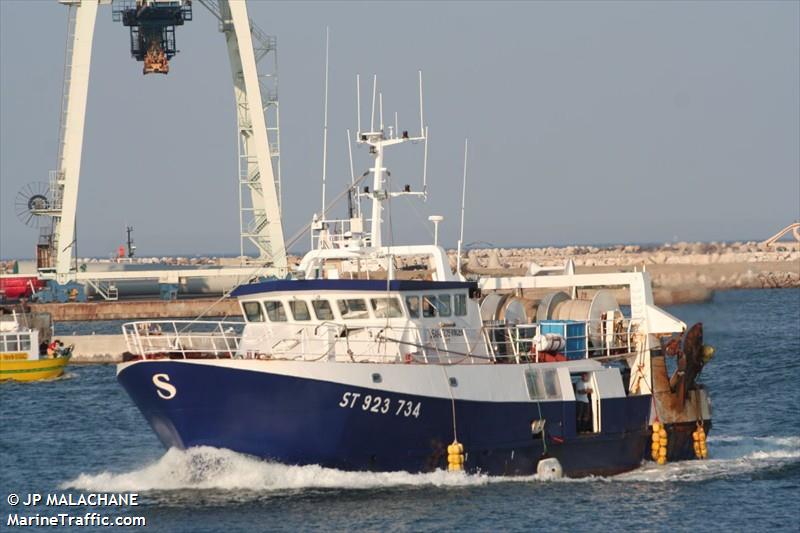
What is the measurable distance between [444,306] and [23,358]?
84.8 ft

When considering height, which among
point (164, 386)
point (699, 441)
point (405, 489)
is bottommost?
point (405, 489)

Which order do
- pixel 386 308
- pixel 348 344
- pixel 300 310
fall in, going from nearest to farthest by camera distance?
pixel 348 344 < pixel 386 308 < pixel 300 310

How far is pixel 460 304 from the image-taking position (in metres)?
28.5

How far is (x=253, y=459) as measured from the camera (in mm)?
25688

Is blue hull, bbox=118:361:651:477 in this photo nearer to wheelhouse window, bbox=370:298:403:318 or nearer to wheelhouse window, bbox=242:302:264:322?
wheelhouse window, bbox=370:298:403:318

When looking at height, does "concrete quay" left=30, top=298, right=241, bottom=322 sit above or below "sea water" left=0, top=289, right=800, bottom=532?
above

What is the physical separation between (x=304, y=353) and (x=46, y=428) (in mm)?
14461

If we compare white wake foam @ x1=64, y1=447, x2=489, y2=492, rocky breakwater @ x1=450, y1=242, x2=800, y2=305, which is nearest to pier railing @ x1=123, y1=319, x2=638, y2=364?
white wake foam @ x1=64, y1=447, x2=489, y2=492

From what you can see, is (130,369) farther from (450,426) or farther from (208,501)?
(450,426)

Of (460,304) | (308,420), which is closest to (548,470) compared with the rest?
(460,304)

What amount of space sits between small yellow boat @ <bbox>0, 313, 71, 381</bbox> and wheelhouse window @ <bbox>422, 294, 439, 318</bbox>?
25202mm

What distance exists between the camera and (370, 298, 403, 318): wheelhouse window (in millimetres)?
27344

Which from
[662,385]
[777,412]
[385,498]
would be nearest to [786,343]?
[777,412]

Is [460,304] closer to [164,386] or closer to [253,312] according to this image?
[253,312]
